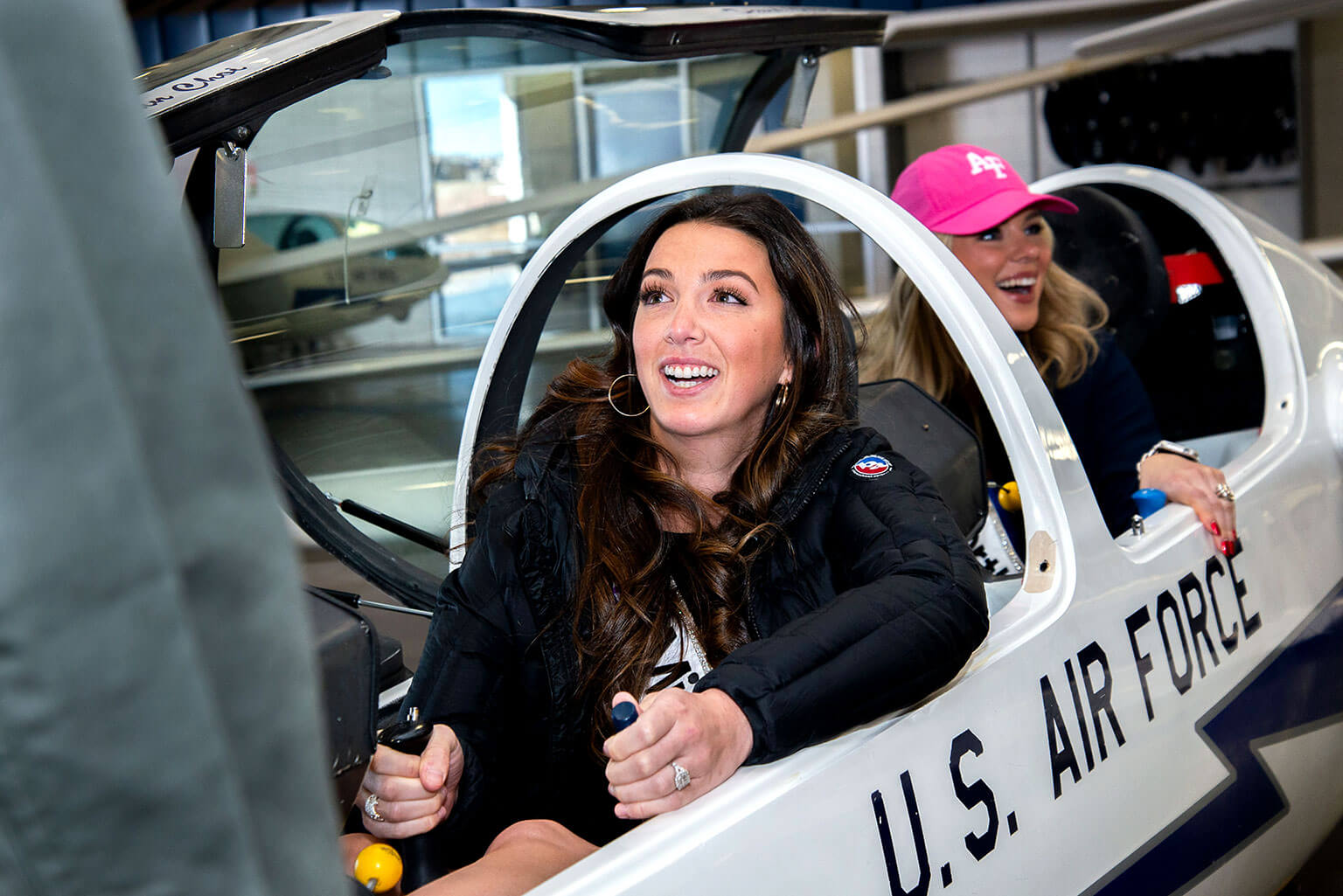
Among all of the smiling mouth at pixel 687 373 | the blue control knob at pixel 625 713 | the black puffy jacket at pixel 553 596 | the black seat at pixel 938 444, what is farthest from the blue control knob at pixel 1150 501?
the blue control knob at pixel 625 713

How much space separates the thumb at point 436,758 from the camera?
112 cm

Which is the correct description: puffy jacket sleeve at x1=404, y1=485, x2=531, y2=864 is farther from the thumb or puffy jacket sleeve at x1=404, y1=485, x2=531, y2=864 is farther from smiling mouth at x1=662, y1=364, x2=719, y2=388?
smiling mouth at x1=662, y1=364, x2=719, y2=388

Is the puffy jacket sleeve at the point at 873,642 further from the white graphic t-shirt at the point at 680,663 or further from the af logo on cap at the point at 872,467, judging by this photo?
the white graphic t-shirt at the point at 680,663

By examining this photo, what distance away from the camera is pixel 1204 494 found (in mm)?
1554

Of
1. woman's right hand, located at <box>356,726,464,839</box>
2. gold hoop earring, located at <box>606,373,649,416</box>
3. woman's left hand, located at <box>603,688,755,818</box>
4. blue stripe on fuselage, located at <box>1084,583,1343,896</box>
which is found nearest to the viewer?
woman's left hand, located at <box>603,688,755,818</box>

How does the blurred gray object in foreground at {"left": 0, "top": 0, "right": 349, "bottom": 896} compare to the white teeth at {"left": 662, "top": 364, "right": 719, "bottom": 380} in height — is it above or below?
above

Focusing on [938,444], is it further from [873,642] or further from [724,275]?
[873,642]

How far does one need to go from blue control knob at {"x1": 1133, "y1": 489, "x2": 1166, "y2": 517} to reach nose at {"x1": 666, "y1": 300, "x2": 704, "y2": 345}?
0.71 metres

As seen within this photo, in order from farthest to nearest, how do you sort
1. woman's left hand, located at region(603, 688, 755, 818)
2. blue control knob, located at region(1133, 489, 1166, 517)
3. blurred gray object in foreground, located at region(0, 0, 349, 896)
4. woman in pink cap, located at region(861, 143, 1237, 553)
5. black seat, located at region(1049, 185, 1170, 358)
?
black seat, located at region(1049, 185, 1170, 358) < woman in pink cap, located at region(861, 143, 1237, 553) < blue control knob, located at region(1133, 489, 1166, 517) < woman's left hand, located at region(603, 688, 755, 818) < blurred gray object in foreground, located at region(0, 0, 349, 896)

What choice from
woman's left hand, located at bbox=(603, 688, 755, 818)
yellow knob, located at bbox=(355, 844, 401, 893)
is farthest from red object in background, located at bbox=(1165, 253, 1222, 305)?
yellow knob, located at bbox=(355, 844, 401, 893)

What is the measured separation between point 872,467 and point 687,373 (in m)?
0.24

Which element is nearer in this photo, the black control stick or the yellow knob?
the yellow knob

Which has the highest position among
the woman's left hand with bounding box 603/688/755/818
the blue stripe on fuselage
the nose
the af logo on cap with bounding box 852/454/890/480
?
the nose

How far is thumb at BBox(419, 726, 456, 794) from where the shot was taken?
112 centimetres
